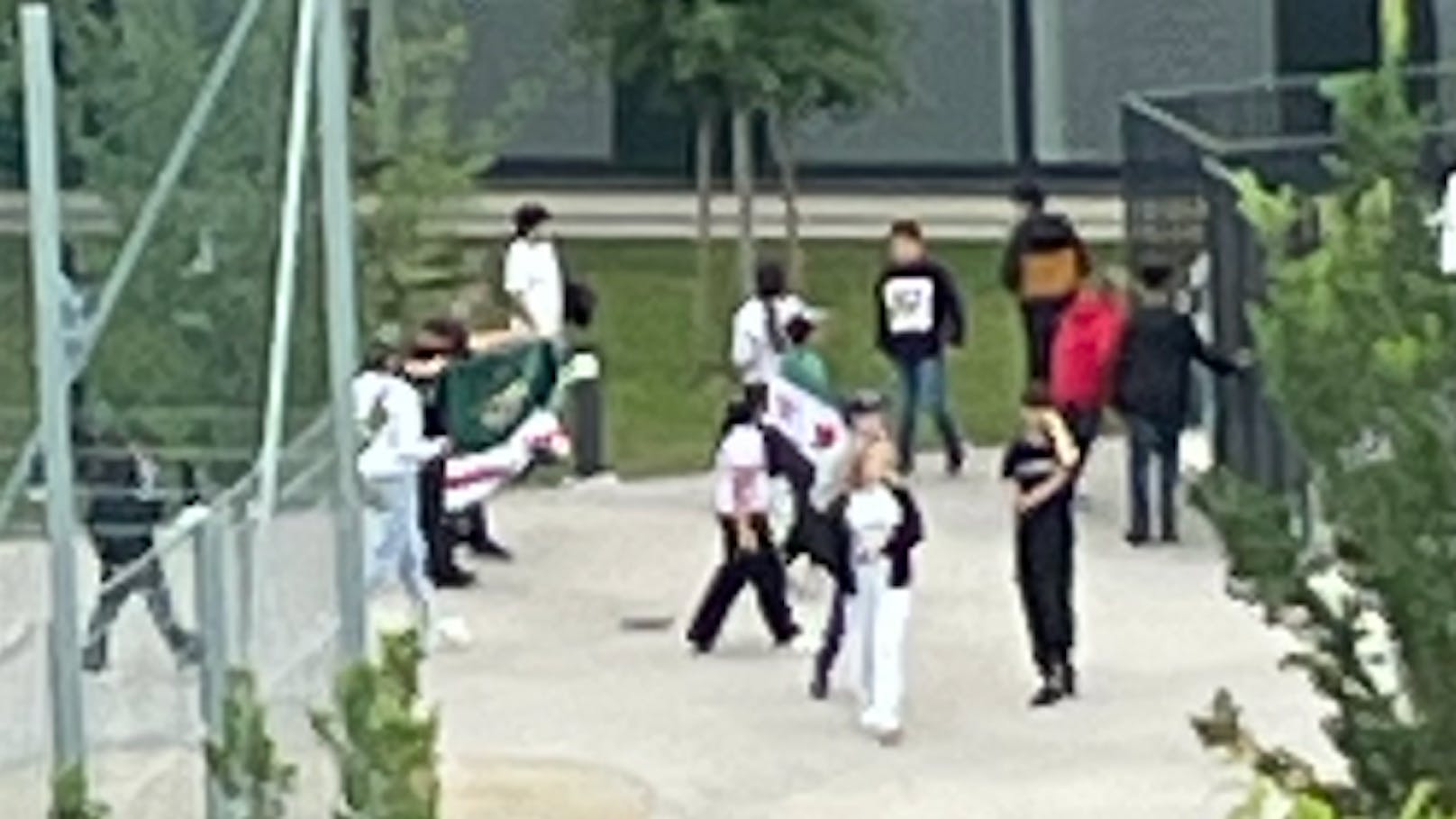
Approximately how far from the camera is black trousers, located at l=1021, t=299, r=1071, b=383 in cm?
2469

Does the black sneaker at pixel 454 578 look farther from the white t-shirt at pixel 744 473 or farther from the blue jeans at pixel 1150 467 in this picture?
the blue jeans at pixel 1150 467

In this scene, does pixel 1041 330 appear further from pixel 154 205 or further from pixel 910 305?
pixel 154 205

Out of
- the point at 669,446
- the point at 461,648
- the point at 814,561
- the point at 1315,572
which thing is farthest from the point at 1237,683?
the point at 1315,572

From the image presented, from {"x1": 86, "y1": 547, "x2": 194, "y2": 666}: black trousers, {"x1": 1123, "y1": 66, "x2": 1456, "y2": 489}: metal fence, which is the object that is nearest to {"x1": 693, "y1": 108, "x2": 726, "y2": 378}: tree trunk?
{"x1": 1123, "y1": 66, "x2": 1456, "y2": 489}: metal fence

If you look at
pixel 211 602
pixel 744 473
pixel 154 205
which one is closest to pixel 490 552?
pixel 744 473

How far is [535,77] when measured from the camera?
36781mm

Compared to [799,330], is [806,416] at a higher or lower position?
lower

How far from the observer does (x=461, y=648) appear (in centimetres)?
2192

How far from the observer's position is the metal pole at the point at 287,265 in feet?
44.3

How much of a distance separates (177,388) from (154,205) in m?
0.75

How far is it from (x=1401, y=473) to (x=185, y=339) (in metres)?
6.79

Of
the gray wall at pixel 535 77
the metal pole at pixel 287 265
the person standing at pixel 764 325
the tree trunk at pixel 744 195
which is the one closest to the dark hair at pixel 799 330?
the person standing at pixel 764 325

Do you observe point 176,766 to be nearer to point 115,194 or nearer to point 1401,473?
point 115,194

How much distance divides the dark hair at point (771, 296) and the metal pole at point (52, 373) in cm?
1269
